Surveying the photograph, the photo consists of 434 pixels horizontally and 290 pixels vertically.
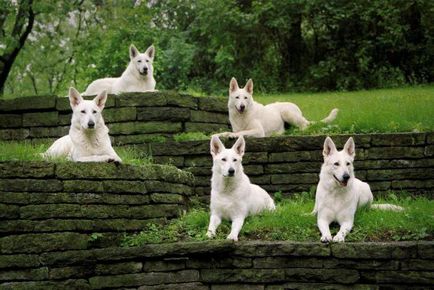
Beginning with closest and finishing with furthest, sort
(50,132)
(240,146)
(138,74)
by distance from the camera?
(240,146), (50,132), (138,74)

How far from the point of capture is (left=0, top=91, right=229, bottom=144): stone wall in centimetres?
1180

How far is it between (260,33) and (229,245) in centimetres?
1330

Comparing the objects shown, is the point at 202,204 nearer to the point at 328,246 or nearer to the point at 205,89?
the point at 328,246

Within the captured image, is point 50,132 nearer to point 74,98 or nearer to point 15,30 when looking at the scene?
point 74,98

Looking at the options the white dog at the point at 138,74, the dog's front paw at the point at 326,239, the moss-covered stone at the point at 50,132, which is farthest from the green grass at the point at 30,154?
the dog's front paw at the point at 326,239

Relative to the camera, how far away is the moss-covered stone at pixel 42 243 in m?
8.28

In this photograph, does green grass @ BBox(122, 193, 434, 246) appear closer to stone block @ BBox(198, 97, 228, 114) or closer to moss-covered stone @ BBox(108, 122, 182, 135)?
moss-covered stone @ BBox(108, 122, 182, 135)

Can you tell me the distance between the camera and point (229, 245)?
338 inches

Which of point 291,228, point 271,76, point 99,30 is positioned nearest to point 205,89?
point 271,76

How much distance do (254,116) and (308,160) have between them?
5.06 feet

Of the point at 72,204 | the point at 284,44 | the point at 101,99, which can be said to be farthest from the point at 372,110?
the point at 284,44

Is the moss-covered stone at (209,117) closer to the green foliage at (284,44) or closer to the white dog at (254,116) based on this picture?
the white dog at (254,116)

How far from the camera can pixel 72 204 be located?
866 centimetres

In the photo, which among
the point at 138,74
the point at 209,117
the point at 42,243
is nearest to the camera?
the point at 42,243
